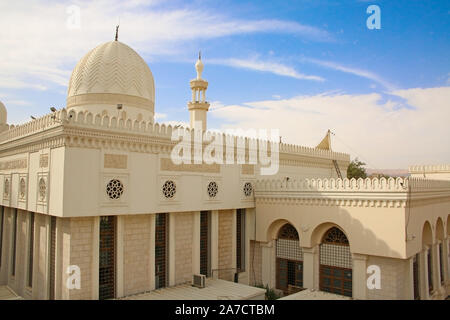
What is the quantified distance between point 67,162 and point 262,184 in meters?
8.64

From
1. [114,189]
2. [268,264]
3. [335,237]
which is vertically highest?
[114,189]

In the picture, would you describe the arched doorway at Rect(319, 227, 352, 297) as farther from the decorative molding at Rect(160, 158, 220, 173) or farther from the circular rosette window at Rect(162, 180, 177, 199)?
the circular rosette window at Rect(162, 180, 177, 199)

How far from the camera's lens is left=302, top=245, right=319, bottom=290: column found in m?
14.5

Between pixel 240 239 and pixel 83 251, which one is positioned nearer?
pixel 83 251

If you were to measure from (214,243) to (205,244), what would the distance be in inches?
14.8

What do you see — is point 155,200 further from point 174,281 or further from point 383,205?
point 383,205

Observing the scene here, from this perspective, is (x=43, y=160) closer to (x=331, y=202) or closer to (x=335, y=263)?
(x=331, y=202)

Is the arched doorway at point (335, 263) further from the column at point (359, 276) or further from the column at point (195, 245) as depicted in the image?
the column at point (195, 245)

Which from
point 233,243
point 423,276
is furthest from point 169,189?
point 423,276

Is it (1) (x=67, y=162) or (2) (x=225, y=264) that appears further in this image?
(2) (x=225, y=264)

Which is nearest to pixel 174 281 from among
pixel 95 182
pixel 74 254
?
pixel 74 254

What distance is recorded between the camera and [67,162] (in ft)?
35.4

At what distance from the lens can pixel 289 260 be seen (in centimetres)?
1559

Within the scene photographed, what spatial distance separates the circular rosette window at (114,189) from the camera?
38.1 ft
